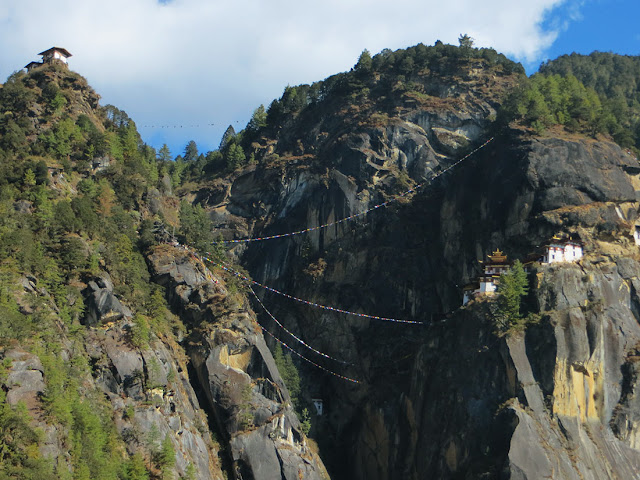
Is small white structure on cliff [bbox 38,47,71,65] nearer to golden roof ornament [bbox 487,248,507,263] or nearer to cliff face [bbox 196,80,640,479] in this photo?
cliff face [bbox 196,80,640,479]

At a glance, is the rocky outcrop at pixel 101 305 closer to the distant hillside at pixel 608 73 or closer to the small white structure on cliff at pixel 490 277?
the small white structure on cliff at pixel 490 277

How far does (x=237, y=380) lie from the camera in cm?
6538

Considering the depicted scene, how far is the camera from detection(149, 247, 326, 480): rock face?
6238 centimetres

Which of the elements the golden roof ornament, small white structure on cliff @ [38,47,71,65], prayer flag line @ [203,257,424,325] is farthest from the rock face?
small white structure on cliff @ [38,47,71,65]

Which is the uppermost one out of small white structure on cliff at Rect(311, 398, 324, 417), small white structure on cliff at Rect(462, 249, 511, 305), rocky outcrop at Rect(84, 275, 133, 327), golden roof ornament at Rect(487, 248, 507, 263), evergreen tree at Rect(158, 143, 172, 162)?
evergreen tree at Rect(158, 143, 172, 162)

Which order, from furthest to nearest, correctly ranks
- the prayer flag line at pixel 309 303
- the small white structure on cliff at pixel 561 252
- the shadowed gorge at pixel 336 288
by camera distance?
the prayer flag line at pixel 309 303 → the small white structure on cliff at pixel 561 252 → the shadowed gorge at pixel 336 288

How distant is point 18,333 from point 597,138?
176 ft

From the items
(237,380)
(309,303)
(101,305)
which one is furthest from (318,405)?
(101,305)

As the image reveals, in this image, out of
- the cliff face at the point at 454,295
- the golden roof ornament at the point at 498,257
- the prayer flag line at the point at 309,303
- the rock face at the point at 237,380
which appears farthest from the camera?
the prayer flag line at the point at 309,303

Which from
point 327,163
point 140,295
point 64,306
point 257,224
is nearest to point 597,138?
point 327,163

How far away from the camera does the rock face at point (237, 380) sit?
205ft

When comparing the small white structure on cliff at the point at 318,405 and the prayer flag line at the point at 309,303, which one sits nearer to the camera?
the small white structure on cliff at the point at 318,405

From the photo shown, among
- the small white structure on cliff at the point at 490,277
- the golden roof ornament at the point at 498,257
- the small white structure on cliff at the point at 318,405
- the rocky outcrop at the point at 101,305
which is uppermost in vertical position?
the golden roof ornament at the point at 498,257

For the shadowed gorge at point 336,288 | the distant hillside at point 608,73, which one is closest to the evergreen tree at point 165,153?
the shadowed gorge at point 336,288
